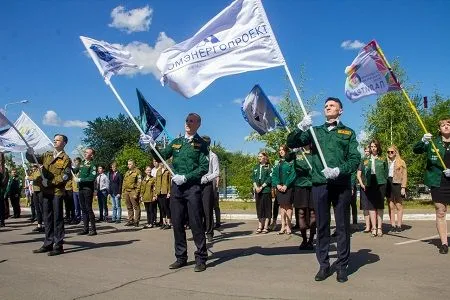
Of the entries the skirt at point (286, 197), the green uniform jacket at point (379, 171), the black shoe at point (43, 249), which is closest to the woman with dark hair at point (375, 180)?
the green uniform jacket at point (379, 171)

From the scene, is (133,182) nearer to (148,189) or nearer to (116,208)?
(148,189)

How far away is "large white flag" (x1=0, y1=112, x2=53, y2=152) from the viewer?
38.8ft

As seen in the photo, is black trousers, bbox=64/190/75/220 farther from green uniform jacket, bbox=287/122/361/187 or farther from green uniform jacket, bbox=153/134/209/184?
green uniform jacket, bbox=287/122/361/187

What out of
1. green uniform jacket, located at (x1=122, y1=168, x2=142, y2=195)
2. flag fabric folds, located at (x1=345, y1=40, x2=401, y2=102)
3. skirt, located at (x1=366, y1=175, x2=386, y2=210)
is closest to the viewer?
flag fabric folds, located at (x1=345, y1=40, x2=401, y2=102)

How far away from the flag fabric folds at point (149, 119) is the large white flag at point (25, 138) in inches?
107

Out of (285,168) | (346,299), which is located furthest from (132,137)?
(346,299)

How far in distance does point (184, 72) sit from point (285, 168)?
4.13 m

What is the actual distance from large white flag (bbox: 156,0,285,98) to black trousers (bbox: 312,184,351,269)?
2073 mm

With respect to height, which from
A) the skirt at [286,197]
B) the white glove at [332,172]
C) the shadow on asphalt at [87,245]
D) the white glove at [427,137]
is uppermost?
the white glove at [427,137]

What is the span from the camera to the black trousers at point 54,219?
830 centimetres

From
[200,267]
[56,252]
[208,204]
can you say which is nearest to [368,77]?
[208,204]

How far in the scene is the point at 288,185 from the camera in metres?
9.92

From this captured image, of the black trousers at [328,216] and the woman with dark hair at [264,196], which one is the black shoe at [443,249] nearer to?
the black trousers at [328,216]

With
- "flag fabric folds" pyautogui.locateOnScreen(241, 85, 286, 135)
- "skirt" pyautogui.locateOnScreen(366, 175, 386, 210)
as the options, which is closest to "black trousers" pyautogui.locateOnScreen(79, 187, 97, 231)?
"flag fabric folds" pyautogui.locateOnScreen(241, 85, 286, 135)
